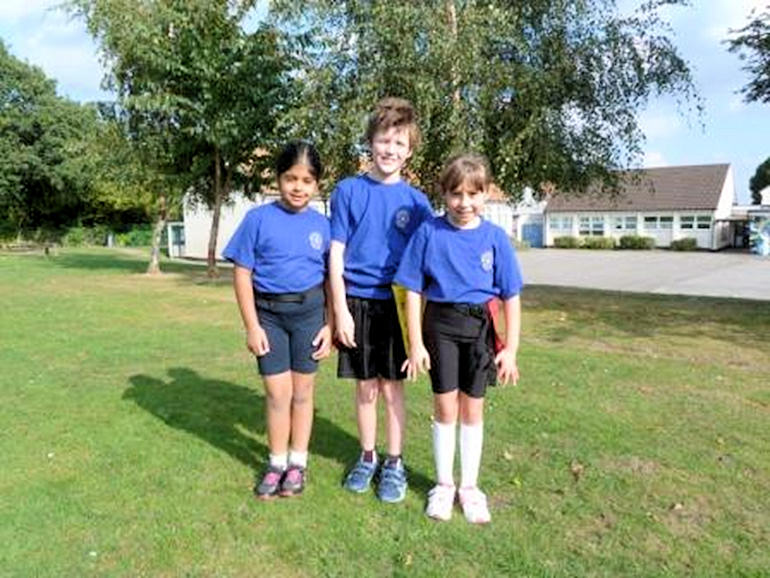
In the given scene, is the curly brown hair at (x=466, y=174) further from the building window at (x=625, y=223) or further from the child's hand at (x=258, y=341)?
the building window at (x=625, y=223)

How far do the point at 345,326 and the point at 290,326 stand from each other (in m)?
0.34

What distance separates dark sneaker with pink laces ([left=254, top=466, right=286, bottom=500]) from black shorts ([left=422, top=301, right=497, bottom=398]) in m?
1.02

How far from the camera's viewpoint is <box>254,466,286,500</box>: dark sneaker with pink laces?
12.9 feet

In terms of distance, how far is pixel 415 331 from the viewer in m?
3.61

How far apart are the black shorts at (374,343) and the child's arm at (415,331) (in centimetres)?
23

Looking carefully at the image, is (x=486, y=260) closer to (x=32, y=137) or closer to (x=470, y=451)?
(x=470, y=451)

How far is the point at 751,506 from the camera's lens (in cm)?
378

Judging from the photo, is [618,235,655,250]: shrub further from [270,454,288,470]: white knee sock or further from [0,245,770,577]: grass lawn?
[270,454,288,470]: white knee sock

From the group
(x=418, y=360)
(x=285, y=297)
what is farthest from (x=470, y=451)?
(x=285, y=297)

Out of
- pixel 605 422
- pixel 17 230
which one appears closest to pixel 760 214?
pixel 17 230

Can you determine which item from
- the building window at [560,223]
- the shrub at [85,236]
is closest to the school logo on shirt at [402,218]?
the shrub at [85,236]

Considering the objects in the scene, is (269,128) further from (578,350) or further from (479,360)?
(479,360)

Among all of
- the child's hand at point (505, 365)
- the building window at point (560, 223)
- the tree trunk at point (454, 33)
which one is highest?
the tree trunk at point (454, 33)

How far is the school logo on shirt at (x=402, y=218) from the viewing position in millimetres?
3771
